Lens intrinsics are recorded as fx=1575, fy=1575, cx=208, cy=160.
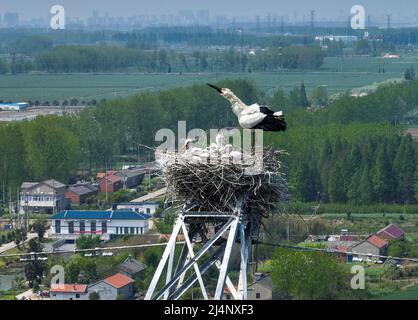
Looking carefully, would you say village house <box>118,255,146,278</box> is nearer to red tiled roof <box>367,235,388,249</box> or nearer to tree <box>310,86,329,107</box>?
red tiled roof <box>367,235,388,249</box>

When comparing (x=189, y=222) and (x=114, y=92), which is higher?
(x=189, y=222)

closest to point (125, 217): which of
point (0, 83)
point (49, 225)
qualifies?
point (49, 225)

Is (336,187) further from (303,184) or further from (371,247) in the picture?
(371,247)

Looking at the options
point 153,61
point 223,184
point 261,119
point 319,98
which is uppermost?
point 261,119

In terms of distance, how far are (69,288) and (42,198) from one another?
35.9 ft

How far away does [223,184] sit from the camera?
7.83m

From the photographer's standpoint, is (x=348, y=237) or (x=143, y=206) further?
(x=143, y=206)

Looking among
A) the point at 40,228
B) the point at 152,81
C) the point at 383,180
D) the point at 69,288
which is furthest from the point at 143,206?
the point at 152,81

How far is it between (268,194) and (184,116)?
3272 centimetres

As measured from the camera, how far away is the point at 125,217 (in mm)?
26875

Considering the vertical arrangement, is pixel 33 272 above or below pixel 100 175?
above

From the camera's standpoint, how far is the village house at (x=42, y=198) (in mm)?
30172

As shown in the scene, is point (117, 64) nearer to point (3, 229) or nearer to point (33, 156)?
point (33, 156)

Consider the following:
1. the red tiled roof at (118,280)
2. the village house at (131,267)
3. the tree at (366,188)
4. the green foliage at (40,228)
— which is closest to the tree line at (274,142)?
the tree at (366,188)
